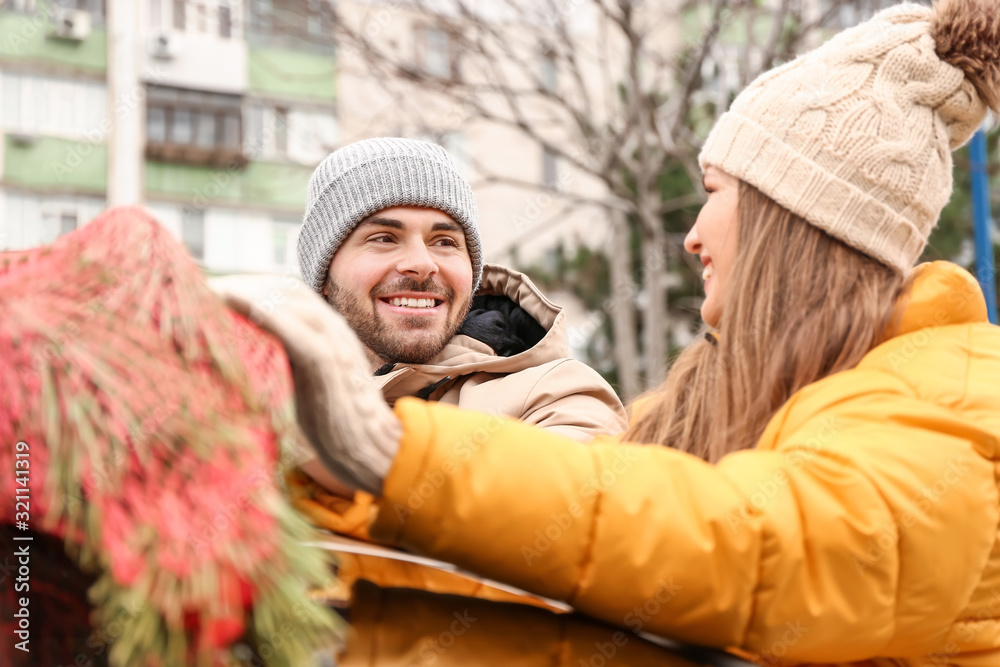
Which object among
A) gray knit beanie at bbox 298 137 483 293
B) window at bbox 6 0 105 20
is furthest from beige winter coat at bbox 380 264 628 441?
window at bbox 6 0 105 20

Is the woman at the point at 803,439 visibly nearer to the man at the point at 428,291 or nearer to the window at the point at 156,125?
the man at the point at 428,291

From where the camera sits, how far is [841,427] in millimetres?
1284

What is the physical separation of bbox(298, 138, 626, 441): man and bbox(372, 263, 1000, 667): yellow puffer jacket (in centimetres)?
116

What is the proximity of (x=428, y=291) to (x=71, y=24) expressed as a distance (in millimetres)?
14539

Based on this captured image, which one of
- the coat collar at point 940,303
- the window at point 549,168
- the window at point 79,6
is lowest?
the coat collar at point 940,303

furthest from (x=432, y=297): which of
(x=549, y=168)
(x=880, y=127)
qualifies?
(x=549, y=168)

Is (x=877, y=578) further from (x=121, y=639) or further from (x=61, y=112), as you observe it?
(x=61, y=112)

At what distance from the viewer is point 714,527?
113 cm

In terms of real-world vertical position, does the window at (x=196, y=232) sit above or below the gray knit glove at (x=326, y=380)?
below

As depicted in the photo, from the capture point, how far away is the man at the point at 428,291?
8.08 feet

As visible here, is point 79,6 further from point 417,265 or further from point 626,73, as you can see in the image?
point 417,265

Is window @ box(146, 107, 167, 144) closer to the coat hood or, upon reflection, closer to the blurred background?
the blurred background

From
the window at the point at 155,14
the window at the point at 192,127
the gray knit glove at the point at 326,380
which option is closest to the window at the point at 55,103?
the window at the point at 192,127

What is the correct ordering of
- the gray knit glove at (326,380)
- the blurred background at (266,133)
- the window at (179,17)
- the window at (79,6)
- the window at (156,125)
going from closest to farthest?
the gray knit glove at (326,380), the blurred background at (266,133), the window at (79,6), the window at (156,125), the window at (179,17)
